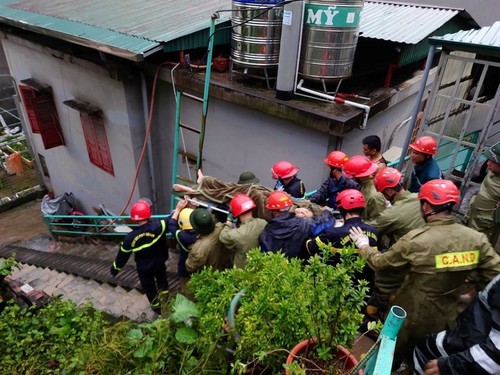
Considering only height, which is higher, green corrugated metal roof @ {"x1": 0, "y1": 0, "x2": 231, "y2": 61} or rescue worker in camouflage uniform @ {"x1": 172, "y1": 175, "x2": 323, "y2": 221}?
green corrugated metal roof @ {"x1": 0, "y1": 0, "x2": 231, "y2": 61}

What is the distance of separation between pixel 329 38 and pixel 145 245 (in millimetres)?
4076

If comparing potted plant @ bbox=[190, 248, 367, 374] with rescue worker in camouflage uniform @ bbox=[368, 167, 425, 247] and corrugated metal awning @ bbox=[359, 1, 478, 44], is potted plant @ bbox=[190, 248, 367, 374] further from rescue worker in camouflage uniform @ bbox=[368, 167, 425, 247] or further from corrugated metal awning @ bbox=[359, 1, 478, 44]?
corrugated metal awning @ bbox=[359, 1, 478, 44]

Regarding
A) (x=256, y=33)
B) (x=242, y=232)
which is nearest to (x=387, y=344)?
(x=242, y=232)

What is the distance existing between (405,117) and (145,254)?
633 cm

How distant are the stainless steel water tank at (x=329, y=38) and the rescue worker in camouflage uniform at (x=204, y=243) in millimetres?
2934

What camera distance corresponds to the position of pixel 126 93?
780 cm

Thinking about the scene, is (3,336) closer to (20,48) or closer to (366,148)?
(366,148)

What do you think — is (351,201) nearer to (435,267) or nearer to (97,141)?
(435,267)

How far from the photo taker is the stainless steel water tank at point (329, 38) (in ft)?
16.6

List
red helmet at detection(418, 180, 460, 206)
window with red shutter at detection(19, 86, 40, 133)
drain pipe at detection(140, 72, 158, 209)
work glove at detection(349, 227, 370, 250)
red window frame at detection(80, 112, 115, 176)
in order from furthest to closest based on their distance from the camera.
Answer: window with red shutter at detection(19, 86, 40, 133), red window frame at detection(80, 112, 115, 176), drain pipe at detection(140, 72, 158, 209), work glove at detection(349, 227, 370, 250), red helmet at detection(418, 180, 460, 206)

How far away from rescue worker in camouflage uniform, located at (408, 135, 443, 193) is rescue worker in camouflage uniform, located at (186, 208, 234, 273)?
8.99 ft

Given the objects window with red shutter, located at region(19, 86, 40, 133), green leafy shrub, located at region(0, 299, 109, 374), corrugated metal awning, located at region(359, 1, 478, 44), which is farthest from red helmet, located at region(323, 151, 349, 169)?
window with red shutter, located at region(19, 86, 40, 133)

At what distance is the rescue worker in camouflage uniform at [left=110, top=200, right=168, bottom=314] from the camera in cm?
506

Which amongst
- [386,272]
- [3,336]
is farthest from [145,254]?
[386,272]
